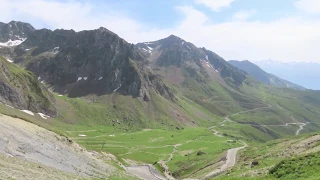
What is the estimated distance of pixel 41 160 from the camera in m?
59.6

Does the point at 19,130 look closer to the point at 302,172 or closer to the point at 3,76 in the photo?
the point at 302,172

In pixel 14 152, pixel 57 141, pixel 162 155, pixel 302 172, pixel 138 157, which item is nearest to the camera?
pixel 302 172

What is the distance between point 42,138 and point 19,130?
221 inches

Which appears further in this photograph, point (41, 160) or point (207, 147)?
point (207, 147)

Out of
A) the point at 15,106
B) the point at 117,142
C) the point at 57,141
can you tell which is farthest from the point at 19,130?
the point at 15,106

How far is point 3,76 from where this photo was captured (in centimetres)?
19962

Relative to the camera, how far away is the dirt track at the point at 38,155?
1812 inches

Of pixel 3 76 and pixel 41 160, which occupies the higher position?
pixel 3 76

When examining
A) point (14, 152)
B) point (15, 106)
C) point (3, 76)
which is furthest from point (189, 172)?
point (3, 76)

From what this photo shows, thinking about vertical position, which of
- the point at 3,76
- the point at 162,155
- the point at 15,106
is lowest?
the point at 162,155

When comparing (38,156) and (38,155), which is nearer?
(38,156)

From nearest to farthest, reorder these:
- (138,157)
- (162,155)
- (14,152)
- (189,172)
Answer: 1. (14,152)
2. (189,172)
3. (138,157)
4. (162,155)

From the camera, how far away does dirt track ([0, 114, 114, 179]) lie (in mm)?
46031

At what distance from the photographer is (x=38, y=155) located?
6181 centimetres
